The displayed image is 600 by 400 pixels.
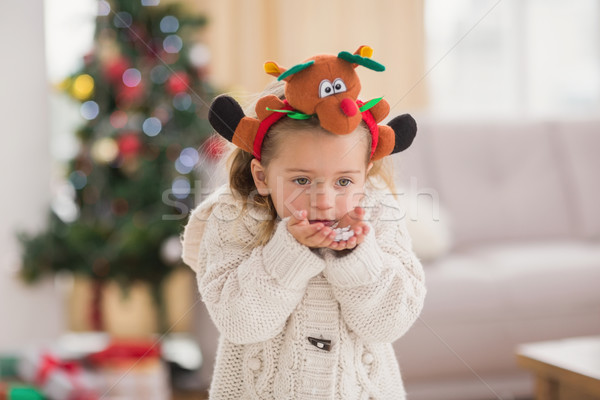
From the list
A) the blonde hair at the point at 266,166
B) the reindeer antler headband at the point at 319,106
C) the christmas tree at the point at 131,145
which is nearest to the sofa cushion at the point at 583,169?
the christmas tree at the point at 131,145

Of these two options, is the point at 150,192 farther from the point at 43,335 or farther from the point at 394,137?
the point at 394,137

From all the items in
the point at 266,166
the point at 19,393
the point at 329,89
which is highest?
the point at 329,89

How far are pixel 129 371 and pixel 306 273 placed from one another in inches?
54.4

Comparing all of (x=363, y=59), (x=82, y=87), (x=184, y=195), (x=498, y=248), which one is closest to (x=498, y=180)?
(x=498, y=248)

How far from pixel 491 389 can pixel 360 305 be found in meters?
1.34

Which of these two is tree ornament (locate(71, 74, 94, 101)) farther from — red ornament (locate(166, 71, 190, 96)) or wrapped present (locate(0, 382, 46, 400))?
wrapped present (locate(0, 382, 46, 400))

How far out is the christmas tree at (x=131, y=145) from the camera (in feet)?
8.43

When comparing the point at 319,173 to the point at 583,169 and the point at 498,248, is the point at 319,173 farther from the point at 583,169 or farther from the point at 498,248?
the point at 583,169

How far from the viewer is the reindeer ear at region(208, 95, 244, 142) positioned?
Result: 0.96 metres

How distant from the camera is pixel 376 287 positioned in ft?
3.14

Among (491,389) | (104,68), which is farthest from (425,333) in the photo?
(104,68)

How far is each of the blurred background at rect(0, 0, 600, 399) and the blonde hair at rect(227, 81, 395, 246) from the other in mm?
967

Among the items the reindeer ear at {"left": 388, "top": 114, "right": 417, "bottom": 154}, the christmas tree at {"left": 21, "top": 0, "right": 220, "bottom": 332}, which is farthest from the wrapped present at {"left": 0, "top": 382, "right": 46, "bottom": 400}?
the reindeer ear at {"left": 388, "top": 114, "right": 417, "bottom": 154}

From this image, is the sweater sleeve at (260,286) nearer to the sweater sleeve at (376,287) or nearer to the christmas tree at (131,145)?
the sweater sleeve at (376,287)
